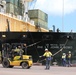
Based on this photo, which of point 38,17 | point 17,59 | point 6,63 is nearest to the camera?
point 17,59

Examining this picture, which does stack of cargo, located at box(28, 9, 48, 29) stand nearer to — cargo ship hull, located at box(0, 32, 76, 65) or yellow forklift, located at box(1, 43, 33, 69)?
cargo ship hull, located at box(0, 32, 76, 65)

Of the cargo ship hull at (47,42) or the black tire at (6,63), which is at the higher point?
the cargo ship hull at (47,42)

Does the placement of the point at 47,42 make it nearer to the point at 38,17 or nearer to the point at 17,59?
the point at 17,59

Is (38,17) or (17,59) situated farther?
(38,17)

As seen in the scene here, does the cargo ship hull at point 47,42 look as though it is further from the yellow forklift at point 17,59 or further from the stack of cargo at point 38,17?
the stack of cargo at point 38,17

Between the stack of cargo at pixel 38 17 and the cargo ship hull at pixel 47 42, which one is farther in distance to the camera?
the stack of cargo at pixel 38 17

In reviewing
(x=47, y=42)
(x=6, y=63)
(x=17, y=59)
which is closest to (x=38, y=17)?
(x=47, y=42)

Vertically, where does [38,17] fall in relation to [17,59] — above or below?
above

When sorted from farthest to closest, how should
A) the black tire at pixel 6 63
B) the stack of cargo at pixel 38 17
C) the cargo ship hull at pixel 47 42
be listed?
1. the stack of cargo at pixel 38 17
2. the cargo ship hull at pixel 47 42
3. the black tire at pixel 6 63

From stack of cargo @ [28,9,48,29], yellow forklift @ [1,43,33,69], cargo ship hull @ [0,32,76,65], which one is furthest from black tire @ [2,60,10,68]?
stack of cargo @ [28,9,48,29]

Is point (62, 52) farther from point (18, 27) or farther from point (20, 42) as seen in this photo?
point (18, 27)

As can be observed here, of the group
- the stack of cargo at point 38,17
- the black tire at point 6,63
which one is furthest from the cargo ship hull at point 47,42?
the stack of cargo at point 38,17

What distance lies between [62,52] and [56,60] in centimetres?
95

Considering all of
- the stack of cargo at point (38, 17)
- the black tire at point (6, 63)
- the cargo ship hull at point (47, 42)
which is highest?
the stack of cargo at point (38, 17)
